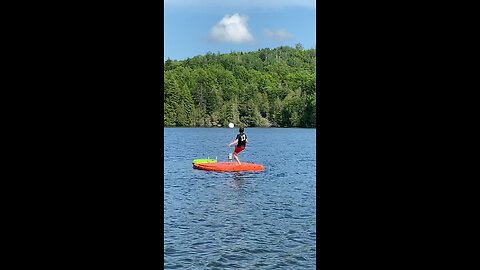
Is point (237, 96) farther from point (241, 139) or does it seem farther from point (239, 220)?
point (239, 220)

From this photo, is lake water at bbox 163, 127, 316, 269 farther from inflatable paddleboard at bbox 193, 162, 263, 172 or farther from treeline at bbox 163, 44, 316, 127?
treeline at bbox 163, 44, 316, 127

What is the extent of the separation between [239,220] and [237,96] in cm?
7573

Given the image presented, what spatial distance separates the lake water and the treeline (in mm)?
56400

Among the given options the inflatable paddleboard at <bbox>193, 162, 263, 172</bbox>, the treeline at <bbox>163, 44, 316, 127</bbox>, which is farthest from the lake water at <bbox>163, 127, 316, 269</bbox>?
the treeline at <bbox>163, 44, 316, 127</bbox>

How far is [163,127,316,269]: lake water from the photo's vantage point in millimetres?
13586

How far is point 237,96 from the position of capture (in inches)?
3718

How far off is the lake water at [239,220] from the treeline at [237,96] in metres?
56.4

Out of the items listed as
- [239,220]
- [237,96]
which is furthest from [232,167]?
[237,96]

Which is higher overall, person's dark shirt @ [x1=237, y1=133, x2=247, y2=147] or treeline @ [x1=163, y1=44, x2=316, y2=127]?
treeline @ [x1=163, y1=44, x2=316, y2=127]

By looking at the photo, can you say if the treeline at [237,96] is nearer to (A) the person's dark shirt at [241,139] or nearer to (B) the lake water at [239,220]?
(B) the lake water at [239,220]
